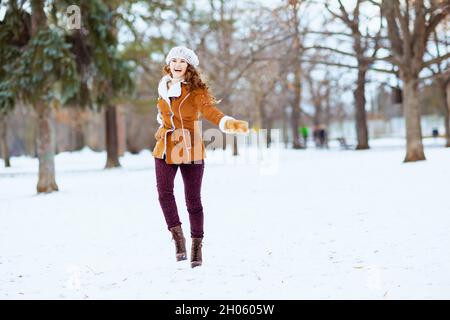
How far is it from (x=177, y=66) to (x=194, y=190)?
1.04 metres

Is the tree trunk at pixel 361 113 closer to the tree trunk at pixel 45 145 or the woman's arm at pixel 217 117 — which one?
the tree trunk at pixel 45 145

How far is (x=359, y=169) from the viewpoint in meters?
15.0

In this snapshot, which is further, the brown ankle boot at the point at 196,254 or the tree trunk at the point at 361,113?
the tree trunk at the point at 361,113

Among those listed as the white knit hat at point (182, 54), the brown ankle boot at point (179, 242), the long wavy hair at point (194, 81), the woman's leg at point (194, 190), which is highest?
the white knit hat at point (182, 54)

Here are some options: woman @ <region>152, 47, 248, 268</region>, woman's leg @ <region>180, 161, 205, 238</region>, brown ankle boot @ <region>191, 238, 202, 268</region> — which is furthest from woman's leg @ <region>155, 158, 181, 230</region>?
brown ankle boot @ <region>191, 238, 202, 268</region>

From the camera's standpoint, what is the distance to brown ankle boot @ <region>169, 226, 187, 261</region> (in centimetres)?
488

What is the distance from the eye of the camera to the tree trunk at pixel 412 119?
618 inches

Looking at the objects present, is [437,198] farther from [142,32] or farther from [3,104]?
[142,32]

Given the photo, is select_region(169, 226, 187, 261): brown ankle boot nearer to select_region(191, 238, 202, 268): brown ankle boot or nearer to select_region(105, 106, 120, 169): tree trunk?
select_region(191, 238, 202, 268): brown ankle boot

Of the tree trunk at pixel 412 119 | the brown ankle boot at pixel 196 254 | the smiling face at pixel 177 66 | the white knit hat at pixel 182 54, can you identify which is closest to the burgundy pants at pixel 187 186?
the brown ankle boot at pixel 196 254

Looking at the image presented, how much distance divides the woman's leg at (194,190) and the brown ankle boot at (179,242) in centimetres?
18

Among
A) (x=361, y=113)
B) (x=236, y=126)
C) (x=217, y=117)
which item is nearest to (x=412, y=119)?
(x=217, y=117)

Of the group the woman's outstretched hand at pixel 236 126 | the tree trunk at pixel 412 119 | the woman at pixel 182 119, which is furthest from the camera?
the tree trunk at pixel 412 119
